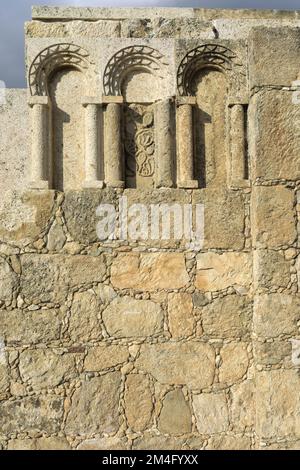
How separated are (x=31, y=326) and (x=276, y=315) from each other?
184 cm

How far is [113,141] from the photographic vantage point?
Result: 429 centimetres

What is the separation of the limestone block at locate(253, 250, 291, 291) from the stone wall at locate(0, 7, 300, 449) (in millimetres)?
12

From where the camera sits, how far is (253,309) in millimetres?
4266

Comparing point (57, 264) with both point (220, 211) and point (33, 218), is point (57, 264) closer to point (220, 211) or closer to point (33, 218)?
point (33, 218)

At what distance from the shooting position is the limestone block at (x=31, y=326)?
4.17 m

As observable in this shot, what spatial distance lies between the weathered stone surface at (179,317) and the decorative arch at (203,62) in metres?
1.61

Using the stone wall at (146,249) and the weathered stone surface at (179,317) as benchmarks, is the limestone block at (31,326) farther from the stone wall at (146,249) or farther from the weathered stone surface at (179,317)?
the weathered stone surface at (179,317)

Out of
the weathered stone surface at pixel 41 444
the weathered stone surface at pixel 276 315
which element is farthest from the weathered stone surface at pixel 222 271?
the weathered stone surface at pixel 41 444

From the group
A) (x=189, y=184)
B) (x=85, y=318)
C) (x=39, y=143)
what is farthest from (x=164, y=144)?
(x=85, y=318)

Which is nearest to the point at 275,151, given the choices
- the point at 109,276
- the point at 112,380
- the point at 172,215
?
the point at 172,215

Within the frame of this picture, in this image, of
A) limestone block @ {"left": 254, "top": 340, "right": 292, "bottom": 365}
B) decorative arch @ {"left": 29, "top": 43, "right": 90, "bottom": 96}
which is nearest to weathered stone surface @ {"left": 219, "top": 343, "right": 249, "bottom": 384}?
limestone block @ {"left": 254, "top": 340, "right": 292, "bottom": 365}

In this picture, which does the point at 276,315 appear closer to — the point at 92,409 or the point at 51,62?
the point at 92,409

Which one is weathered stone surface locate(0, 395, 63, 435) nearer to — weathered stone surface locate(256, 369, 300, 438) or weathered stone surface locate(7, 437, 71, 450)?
weathered stone surface locate(7, 437, 71, 450)

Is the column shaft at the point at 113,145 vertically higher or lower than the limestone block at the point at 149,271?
higher
